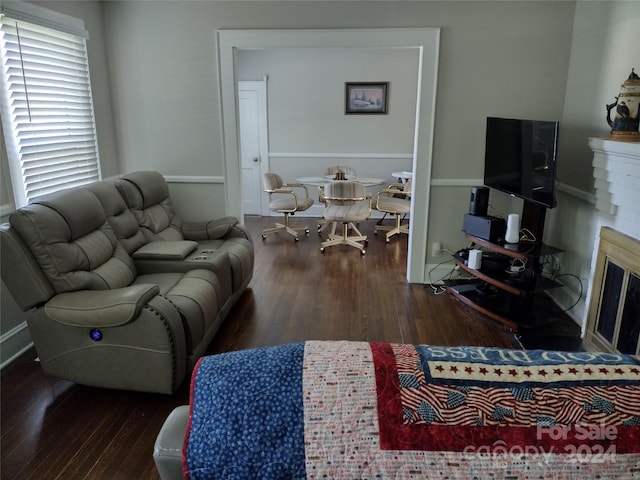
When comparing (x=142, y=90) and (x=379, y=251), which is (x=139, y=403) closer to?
(x=142, y=90)

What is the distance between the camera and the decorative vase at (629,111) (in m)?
2.63

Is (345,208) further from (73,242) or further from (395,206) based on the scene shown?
(73,242)

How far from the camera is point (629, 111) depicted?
2.66m

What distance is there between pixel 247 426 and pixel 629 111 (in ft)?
9.35

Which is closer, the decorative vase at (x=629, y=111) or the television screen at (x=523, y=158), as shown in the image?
the decorative vase at (x=629, y=111)

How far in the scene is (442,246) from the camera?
167 inches

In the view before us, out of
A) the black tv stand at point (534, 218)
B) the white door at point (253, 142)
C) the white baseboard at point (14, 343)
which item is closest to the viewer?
the white baseboard at point (14, 343)

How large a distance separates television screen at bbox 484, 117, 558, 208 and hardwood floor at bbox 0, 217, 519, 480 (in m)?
1.05

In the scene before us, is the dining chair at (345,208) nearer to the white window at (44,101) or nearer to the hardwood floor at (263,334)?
the hardwood floor at (263,334)

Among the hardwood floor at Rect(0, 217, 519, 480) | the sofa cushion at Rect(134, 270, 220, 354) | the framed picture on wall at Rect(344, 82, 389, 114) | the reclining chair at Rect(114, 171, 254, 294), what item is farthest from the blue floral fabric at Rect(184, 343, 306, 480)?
the framed picture on wall at Rect(344, 82, 389, 114)

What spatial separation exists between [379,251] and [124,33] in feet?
10.9

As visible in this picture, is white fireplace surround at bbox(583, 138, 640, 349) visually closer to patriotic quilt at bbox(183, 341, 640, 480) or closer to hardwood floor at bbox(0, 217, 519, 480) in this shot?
hardwood floor at bbox(0, 217, 519, 480)

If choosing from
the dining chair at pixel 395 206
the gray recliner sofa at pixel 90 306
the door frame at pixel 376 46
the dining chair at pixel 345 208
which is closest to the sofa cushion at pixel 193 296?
the gray recliner sofa at pixel 90 306

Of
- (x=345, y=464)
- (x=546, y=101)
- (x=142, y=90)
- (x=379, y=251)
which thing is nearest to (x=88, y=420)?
(x=345, y=464)
